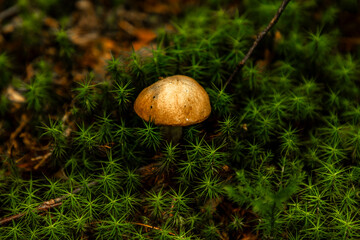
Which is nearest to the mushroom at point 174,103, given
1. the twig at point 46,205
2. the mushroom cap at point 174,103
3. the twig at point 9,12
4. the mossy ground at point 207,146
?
the mushroom cap at point 174,103

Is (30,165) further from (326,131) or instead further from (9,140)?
(326,131)

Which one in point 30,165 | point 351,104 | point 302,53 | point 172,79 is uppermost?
point 172,79

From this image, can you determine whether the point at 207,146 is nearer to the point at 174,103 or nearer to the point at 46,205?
the point at 174,103

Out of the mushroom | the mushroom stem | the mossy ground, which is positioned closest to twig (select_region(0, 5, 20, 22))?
the mossy ground

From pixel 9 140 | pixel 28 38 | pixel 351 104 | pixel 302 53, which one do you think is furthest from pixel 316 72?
pixel 28 38

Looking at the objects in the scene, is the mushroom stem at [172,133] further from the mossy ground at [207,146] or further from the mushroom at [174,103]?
the mushroom at [174,103]

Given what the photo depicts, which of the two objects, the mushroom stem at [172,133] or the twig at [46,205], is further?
the mushroom stem at [172,133]
